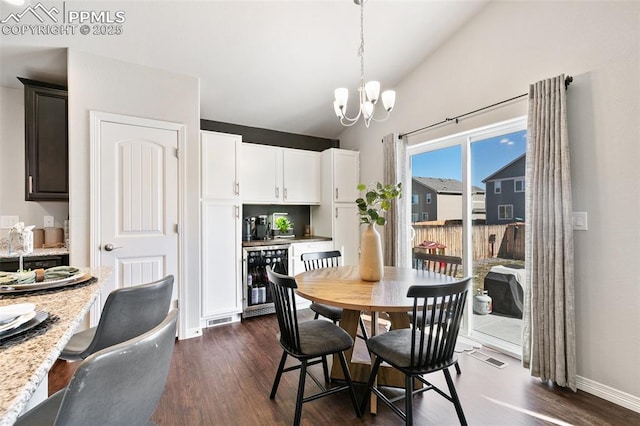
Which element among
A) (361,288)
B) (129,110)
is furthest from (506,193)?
(129,110)

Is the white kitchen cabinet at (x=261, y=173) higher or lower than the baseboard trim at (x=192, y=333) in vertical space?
higher

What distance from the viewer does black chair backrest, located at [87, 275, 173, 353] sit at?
1.34m

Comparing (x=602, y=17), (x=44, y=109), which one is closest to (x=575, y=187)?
(x=602, y=17)

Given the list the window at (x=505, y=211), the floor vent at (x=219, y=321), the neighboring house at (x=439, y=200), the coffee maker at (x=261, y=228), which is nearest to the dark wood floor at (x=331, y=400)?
the floor vent at (x=219, y=321)

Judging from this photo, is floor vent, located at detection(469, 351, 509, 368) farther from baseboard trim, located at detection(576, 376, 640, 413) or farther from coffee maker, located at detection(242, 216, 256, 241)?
coffee maker, located at detection(242, 216, 256, 241)

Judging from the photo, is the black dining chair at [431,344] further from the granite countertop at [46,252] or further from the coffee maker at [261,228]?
the granite countertop at [46,252]

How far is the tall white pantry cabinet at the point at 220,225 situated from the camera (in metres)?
3.34

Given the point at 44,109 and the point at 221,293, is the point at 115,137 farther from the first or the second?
the point at 221,293

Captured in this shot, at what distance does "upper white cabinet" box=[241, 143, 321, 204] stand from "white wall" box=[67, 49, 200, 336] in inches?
32.5

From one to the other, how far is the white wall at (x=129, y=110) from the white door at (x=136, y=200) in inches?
3.8

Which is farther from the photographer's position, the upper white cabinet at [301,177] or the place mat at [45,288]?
the upper white cabinet at [301,177]

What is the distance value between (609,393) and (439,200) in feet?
6.76

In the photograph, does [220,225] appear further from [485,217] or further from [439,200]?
[485,217]

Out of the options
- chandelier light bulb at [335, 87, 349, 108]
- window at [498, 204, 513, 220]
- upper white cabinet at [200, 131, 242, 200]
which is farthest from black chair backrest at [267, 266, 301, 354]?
window at [498, 204, 513, 220]
